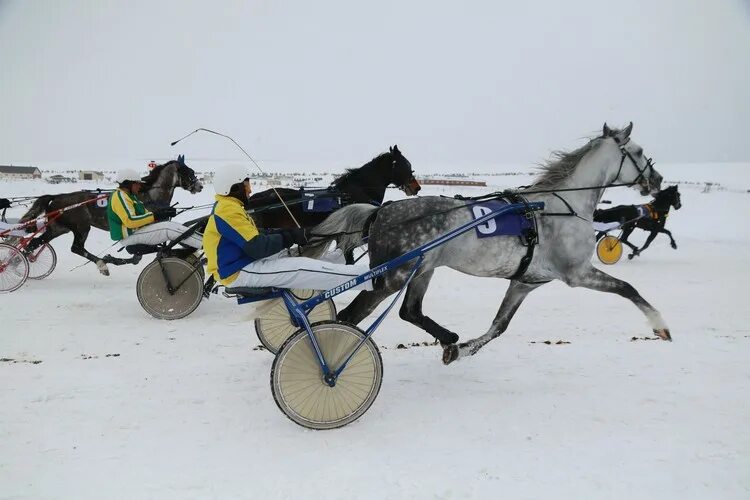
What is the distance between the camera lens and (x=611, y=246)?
13289mm

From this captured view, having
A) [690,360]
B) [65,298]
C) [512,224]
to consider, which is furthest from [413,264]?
[65,298]

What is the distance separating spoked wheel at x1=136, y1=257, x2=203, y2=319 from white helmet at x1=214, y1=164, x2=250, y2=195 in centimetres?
363

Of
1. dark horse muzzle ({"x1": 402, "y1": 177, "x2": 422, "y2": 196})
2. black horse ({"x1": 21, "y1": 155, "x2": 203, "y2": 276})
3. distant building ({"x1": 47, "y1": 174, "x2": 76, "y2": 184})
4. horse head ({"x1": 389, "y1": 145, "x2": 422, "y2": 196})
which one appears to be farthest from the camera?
distant building ({"x1": 47, "y1": 174, "x2": 76, "y2": 184})

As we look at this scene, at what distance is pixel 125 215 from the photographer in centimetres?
749

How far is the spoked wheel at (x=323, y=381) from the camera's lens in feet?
13.0

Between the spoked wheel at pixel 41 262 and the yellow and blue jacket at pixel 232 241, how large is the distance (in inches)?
316

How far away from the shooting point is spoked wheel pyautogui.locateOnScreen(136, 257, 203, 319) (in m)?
7.34

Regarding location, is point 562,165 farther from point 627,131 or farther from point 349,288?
point 349,288

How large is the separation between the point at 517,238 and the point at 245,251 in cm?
244

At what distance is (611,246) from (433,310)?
6.92m

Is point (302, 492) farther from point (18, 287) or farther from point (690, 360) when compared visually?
point (18, 287)

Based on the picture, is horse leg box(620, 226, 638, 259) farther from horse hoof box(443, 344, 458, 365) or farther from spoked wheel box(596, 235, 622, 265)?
horse hoof box(443, 344, 458, 365)

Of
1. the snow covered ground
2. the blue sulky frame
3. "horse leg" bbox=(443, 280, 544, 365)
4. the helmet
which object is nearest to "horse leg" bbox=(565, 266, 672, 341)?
"horse leg" bbox=(443, 280, 544, 365)

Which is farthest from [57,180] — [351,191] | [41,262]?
[351,191]
